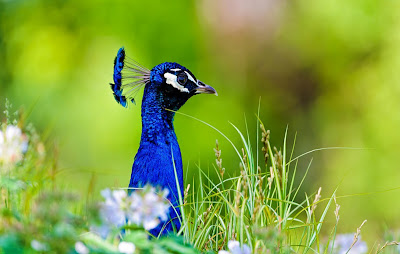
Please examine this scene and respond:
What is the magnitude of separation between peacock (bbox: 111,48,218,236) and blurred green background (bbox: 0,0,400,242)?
334cm

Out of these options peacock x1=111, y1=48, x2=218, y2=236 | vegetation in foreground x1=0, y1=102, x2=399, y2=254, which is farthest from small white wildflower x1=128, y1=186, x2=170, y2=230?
peacock x1=111, y1=48, x2=218, y2=236

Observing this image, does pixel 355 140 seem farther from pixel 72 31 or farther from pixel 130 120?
pixel 72 31

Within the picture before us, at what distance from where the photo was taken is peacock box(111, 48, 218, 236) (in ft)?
7.66

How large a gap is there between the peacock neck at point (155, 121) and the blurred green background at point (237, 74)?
3389 mm

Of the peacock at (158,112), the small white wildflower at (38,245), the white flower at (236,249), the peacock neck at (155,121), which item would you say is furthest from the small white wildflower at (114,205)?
the peacock neck at (155,121)

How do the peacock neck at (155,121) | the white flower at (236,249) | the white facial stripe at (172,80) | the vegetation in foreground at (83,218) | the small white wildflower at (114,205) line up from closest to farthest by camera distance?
1. the vegetation in foreground at (83,218)
2. the small white wildflower at (114,205)
3. the white flower at (236,249)
4. the peacock neck at (155,121)
5. the white facial stripe at (172,80)

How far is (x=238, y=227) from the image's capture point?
189 centimetres

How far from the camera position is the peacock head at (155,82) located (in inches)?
103

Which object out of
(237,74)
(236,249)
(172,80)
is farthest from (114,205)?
(237,74)

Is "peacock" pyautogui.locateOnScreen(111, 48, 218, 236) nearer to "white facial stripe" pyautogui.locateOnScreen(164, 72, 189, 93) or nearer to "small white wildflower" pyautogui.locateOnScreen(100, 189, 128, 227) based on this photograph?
"white facial stripe" pyautogui.locateOnScreen(164, 72, 189, 93)

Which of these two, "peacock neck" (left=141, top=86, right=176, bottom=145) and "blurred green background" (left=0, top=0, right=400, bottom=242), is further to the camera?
"blurred green background" (left=0, top=0, right=400, bottom=242)

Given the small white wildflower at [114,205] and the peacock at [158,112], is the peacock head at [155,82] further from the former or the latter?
the small white wildflower at [114,205]

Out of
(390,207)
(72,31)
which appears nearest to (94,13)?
(72,31)

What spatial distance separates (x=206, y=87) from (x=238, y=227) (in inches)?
36.9
